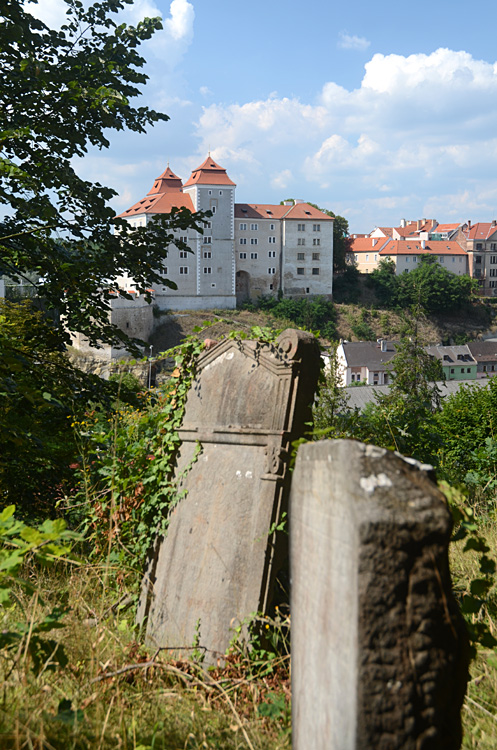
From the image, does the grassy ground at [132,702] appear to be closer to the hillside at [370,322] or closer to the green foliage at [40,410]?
the green foliage at [40,410]

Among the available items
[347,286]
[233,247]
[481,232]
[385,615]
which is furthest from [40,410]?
[481,232]

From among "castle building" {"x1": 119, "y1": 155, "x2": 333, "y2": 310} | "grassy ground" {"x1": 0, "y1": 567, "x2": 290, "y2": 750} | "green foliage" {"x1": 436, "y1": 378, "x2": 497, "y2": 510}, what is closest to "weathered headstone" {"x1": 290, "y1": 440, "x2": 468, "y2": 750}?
"grassy ground" {"x1": 0, "y1": 567, "x2": 290, "y2": 750}

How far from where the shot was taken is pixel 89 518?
5051mm

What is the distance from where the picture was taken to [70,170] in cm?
582

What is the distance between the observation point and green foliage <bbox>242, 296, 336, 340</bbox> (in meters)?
68.2

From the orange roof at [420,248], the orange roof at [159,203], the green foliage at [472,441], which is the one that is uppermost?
the orange roof at [159,203]

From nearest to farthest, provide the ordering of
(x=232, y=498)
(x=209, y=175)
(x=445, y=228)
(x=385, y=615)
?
1. (x=385, y=615)
2. (x=232, y=498)
3. (x=209, y=175)
4. (x=445, y=228)

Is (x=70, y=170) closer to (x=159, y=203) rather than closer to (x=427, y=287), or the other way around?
(x=159, y=203)

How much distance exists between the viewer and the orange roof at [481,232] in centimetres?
8975

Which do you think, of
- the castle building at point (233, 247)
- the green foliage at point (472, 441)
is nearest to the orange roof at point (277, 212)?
the castle building at point (233, 247)

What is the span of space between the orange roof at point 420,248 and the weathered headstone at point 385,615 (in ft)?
278

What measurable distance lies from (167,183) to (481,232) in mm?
46899

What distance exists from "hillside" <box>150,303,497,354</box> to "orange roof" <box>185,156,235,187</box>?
13.3m

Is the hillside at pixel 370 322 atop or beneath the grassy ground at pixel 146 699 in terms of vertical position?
atop
